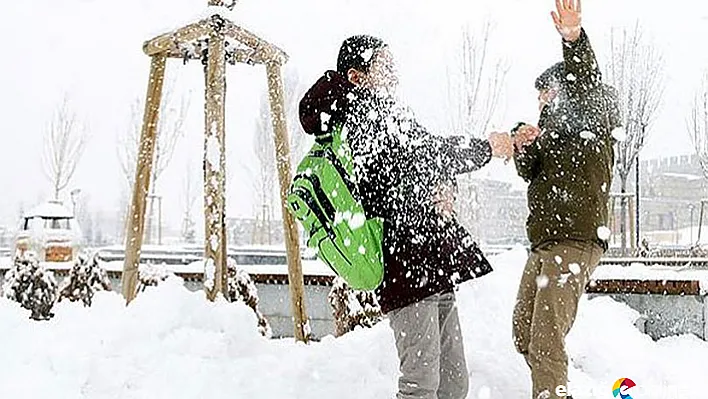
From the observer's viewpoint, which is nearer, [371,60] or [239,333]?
[371,60]

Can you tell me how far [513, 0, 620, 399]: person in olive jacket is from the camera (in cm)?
307

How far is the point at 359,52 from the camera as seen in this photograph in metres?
3.00

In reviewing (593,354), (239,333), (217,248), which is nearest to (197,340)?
(239,333)

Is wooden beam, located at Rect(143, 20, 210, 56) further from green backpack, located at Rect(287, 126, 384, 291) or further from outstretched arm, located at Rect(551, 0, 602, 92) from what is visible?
outstretched arm, located at Rect(551, 0, 602, 92)

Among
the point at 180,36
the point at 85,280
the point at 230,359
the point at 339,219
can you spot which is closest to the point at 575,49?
the point at 339,219

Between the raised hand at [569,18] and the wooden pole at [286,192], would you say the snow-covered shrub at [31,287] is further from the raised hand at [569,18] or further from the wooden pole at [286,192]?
the raised hand at [569,18]

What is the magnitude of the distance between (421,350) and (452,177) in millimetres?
643

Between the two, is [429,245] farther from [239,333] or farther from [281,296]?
[281,296]

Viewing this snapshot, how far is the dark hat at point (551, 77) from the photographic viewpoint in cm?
324

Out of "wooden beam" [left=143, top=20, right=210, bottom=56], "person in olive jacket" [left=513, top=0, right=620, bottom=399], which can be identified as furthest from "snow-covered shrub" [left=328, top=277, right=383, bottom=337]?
"person in olive jacket" [left=513, top=0, right=620, bottom=399]

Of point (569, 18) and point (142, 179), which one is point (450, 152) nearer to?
point (569, 18)

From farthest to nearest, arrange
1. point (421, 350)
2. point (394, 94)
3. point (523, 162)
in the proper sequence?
point (523, 162) → point (394, 94) → point (421, 350)

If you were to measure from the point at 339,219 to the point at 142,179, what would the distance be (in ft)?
7.60

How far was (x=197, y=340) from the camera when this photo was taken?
382 cm
